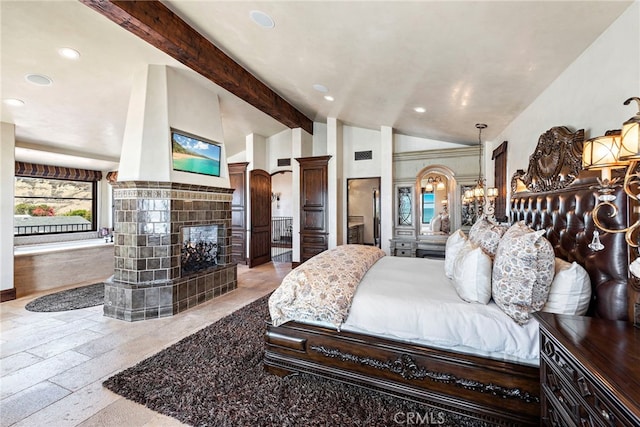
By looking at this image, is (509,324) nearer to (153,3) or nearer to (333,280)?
(333,280)

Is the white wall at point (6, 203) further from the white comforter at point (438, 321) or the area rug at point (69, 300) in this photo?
the white comforter at point (438, 321)

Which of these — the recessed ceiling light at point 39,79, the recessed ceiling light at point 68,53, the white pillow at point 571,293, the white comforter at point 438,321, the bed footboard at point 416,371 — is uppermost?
the recessed ceiling light at point 68,53

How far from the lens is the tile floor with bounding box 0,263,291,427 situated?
1.86 m

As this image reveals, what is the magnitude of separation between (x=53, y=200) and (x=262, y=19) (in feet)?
21.0

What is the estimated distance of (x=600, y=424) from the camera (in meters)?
0.92

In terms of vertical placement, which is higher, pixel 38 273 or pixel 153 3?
pixel 153 3

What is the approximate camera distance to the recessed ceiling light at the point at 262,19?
8.32ft

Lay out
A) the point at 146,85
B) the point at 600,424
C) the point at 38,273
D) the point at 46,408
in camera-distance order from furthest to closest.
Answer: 1. the point at 38,273
2. the point at 146,85
3. the point at 46,408
4. the point at 600,424

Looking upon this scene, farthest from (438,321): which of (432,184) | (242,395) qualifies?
(432,184)

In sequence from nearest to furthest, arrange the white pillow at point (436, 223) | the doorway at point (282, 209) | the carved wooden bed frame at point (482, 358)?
the carved wooden bed frame at point (482, 358)
the white pillow at point (436, 223)
the doorway at point (282, 209)

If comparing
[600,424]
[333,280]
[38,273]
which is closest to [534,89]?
[333,280]

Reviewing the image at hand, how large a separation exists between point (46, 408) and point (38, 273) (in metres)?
3.84

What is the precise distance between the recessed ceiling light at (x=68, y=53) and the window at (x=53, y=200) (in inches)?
156

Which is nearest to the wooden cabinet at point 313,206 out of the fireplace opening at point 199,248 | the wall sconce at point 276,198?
the fireplace opening at point 199,248
